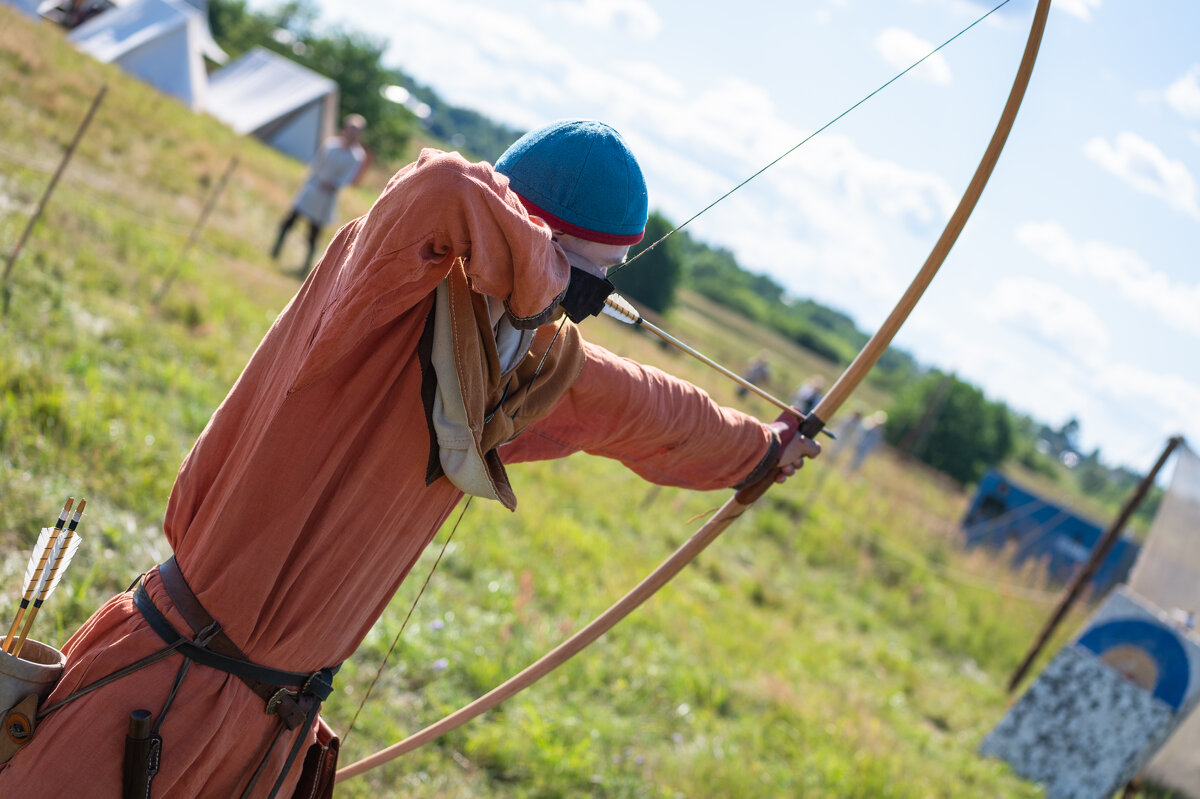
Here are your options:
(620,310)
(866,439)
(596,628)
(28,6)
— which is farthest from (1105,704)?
(28,6)

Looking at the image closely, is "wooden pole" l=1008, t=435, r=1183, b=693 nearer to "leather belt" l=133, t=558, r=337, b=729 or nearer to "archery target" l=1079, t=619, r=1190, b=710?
"archery target" l=1079, t=619, r=1190, b=710

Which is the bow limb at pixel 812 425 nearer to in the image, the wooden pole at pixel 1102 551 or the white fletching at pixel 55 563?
the white fletching at pixel 55 563

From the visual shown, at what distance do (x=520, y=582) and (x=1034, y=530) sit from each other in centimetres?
1263

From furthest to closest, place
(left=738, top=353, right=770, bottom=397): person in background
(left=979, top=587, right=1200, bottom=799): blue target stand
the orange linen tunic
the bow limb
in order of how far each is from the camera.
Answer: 1. (left=738, top=353, right=770, bottom=397): person in background
2. (left=979, top=587, right=1200, bottom=799): blue target stand
3. the bow limb
4. the orange linen tunic

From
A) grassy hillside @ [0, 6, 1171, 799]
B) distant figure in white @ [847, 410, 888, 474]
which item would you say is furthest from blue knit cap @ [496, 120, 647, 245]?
distant figure in white @ [847, 410, 888, 474]

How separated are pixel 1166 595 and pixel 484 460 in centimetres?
688

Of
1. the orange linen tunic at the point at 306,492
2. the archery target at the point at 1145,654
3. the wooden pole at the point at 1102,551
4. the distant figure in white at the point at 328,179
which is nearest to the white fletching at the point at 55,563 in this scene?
the orange linen tunic at the point at 306,492

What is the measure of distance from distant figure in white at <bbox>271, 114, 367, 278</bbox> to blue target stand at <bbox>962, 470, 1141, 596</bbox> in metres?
Answer: 10.4

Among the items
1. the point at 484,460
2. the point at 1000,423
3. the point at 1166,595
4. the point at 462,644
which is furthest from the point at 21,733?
the point at 1000,423

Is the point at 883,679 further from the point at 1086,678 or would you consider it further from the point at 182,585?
the point at 182,585

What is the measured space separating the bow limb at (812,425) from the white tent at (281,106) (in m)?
17.6

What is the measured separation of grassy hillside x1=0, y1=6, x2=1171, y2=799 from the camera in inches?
139

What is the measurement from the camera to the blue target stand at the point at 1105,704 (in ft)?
19.1

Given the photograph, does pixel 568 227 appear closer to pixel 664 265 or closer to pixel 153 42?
pixel 153 42
